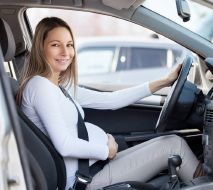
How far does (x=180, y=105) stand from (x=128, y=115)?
2.22ft

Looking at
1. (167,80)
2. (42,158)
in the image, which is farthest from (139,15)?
(42,158)

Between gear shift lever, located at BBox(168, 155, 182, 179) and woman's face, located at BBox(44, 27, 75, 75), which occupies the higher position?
woman's face, located at BBox(44, 27, 75, 75)

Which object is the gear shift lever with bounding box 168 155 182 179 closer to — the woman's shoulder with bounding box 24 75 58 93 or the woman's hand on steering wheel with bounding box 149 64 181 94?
the woman's hand on steering wheel with bounding box 149 64 181 94

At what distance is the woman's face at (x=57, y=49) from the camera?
1.57 meters

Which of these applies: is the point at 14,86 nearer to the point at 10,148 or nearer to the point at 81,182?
the point at 81,182

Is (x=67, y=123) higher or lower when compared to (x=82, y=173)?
higher

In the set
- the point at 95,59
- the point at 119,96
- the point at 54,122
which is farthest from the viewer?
the point at 95,59

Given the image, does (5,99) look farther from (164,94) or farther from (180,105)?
(164,94)

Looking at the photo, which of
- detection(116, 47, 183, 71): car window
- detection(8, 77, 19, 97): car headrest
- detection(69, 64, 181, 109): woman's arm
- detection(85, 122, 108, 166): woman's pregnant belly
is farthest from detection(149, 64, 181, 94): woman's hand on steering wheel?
detection(116, 47, 183, 71): car window

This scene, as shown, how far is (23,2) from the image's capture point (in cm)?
193

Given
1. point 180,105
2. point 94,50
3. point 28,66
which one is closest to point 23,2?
point 28,66

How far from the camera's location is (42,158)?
1169 millimetres

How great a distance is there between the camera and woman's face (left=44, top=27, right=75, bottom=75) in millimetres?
1571

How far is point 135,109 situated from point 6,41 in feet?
3.65
